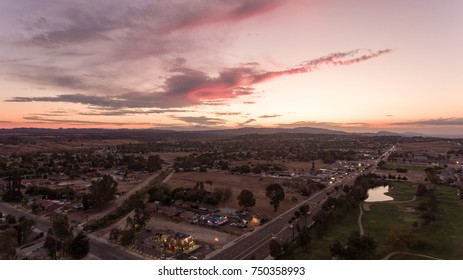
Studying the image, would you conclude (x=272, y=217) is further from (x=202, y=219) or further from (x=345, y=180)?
(x=345, y=180)

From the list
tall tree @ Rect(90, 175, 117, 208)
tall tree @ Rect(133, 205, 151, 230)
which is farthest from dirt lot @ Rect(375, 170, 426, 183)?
tall tree @ Rect(90, 175, 117, 208)

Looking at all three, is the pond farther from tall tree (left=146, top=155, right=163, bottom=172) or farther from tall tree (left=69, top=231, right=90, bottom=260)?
tall tree (left=146, top=155, right=163, bottom=172)

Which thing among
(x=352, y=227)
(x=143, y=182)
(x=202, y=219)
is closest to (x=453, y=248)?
(x=352, y=227)

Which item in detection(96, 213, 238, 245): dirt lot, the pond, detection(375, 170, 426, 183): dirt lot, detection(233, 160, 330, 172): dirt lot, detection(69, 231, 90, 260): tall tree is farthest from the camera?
detection(233, 160, 330, 172): dirt lot

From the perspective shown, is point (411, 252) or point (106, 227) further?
point (106, 227)

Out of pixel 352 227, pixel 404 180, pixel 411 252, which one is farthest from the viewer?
pixel 404 180

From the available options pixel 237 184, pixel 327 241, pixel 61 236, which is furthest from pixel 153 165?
pixel 327 241

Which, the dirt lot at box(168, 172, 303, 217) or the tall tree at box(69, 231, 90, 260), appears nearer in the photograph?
the tall tree at box(69, 231, 90, 260)
